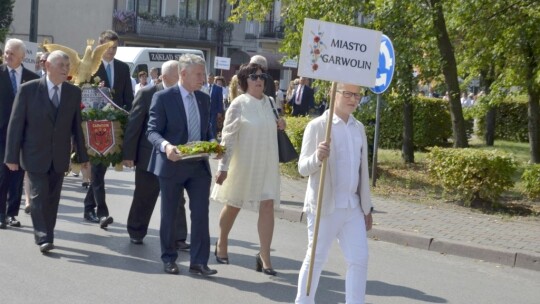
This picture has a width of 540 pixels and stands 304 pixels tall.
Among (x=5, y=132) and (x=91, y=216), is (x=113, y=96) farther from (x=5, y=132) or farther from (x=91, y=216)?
(x=91, y=216)

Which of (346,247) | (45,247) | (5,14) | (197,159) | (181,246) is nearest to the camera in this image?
(346,247)

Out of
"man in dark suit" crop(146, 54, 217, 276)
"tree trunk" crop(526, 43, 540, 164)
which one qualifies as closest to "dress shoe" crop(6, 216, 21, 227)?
"man in dark suit" crop(146, 54, 217, 276)

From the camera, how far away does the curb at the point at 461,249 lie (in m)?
10.1

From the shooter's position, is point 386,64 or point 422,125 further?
point 422,125

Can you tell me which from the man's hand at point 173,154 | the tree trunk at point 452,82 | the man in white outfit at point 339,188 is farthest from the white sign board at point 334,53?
the tree trunk at point 452,82

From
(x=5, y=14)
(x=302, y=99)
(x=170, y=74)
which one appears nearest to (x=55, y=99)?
(x=170, y=74)

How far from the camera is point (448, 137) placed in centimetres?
2456

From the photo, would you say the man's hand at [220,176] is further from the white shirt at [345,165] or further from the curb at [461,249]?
the curb at [461,249]

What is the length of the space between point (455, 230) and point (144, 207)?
3.99m

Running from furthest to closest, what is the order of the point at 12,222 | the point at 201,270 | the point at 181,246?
the point at 12,222, the point at 181,246, the point at 201,270

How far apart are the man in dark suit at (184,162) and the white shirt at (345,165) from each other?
1.90 m

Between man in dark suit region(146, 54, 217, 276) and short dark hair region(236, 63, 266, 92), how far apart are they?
36cm

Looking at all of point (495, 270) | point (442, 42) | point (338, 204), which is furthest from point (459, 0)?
point (338, 204)

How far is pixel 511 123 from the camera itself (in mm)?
29453
